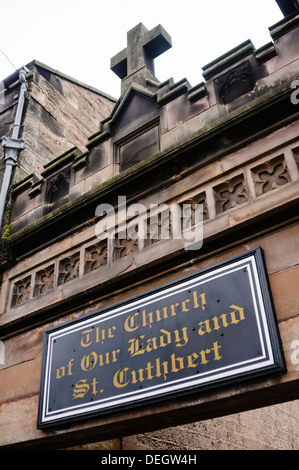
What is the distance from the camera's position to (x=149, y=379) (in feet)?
10.4

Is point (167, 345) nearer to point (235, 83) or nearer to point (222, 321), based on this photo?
point (222, 321)

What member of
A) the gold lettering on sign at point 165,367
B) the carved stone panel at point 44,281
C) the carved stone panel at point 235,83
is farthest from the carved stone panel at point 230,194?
the carved stone panel at point 44,281

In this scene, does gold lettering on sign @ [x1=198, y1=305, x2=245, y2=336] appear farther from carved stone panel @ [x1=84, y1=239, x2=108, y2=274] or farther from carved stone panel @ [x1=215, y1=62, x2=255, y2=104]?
carved stone panel @ [x1=215, y1=62, x2=255, y2=104]

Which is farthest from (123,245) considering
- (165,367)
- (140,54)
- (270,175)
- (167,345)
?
(140,54)

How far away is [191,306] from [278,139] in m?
1.38

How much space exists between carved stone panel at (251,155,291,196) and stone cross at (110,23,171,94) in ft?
6.78

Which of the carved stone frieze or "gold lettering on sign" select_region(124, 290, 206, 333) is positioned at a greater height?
the carved stone frieze

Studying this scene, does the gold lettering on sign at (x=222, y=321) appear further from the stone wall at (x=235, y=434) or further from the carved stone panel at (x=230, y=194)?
the stone wall at (x=235, y=434)

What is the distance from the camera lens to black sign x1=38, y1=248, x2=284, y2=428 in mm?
2846

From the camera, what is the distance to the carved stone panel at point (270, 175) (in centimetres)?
331

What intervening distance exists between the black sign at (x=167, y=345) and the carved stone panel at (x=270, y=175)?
559 mm

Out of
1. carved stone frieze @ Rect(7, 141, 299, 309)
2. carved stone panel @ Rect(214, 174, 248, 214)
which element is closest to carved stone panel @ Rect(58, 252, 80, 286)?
carved stone frieze @ Rect(7, 141, 299, 309)

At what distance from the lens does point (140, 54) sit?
5293 millimetres
